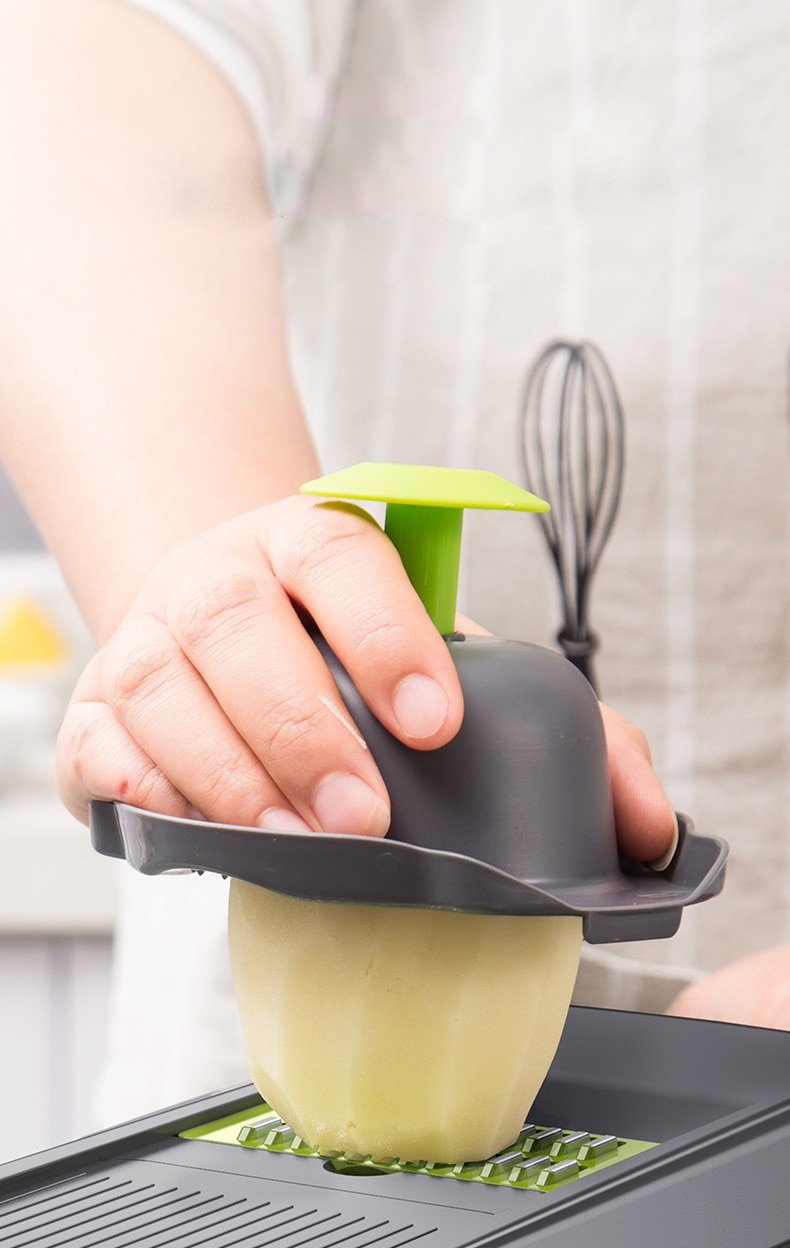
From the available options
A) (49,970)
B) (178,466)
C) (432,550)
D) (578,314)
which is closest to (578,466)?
(578,314)

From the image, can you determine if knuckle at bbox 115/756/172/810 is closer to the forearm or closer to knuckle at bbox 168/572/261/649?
knuckle at bbox 168/572/261/649

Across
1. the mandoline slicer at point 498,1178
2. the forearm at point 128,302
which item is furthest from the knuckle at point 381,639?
the forearm at point 128,302

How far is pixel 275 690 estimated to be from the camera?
0.34 meters

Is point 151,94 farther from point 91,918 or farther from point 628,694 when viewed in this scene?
point 91,918

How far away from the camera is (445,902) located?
0.30 metres

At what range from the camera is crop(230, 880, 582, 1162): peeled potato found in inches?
13.7

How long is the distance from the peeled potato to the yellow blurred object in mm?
1158

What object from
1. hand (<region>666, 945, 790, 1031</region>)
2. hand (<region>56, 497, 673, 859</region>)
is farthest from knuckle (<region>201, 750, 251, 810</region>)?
hand (<region>666, 945, 790, 1031</region>)

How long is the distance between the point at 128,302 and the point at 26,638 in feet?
3.02

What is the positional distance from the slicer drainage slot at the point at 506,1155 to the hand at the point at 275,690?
3.2 inches

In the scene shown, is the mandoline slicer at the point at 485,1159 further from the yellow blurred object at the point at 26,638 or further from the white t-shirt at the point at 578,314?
the yellow blurred object at the point at 26,638

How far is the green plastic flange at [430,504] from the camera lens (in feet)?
1.11

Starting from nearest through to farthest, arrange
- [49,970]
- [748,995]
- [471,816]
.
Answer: [471,816]
[748,995]
[49,970]

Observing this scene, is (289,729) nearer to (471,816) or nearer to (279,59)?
(471,816)
